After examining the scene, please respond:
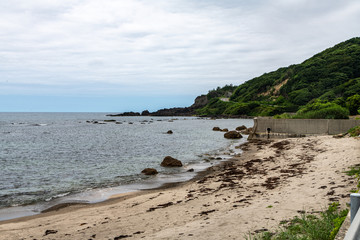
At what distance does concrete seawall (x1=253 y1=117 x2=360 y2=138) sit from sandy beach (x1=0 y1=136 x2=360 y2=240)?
763 inches

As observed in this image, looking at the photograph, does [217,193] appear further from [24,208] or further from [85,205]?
[24,208]

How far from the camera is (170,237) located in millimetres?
7551

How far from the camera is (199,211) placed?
414 inches

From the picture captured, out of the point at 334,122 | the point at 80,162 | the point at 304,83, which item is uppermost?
the point at 304,83

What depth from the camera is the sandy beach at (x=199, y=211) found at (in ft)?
26.4

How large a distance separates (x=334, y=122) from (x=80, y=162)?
28161 millimetres

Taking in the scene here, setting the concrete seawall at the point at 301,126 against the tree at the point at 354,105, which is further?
the tree at the point at 354,105

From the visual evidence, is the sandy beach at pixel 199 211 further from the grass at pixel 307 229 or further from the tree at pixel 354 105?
the tree at pixel 354 105

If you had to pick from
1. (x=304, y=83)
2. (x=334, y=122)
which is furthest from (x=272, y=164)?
(x=304, y=83)

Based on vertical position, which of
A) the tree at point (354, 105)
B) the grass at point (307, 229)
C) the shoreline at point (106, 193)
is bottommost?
the shoreline at point (106, 193)

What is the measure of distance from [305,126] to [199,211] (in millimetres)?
28556

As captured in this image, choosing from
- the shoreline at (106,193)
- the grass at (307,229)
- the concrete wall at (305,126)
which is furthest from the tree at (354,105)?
the grass at (307,229)

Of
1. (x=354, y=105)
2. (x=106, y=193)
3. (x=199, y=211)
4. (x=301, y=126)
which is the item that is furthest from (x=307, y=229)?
(x=354, y=105)

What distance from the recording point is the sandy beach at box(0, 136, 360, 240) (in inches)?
317
